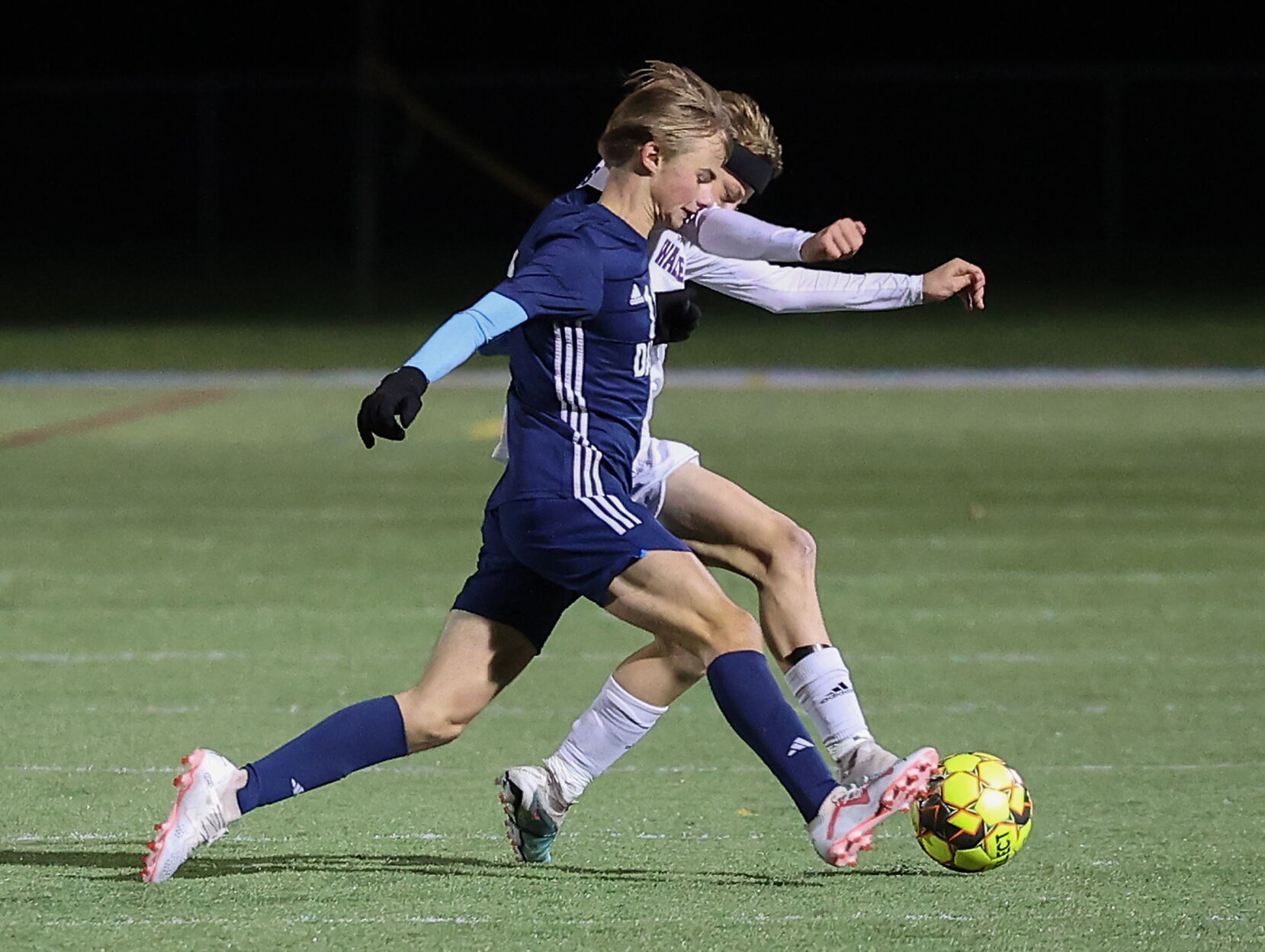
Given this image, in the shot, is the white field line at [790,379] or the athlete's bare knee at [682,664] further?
the white field line at [790,379]

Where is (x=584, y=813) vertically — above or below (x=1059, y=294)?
above

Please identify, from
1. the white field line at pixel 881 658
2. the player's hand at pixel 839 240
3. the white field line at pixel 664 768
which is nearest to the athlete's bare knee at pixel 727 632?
the player's hand at pixel 839 240

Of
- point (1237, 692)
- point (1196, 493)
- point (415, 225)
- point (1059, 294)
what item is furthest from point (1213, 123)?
point (1237, 692)

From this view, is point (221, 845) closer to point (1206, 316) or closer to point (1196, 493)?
point (1196, 493)

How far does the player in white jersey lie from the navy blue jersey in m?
0.26

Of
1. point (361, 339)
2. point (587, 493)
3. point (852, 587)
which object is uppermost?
point (587, 493)

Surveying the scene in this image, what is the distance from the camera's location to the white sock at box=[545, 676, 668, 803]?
218 inches

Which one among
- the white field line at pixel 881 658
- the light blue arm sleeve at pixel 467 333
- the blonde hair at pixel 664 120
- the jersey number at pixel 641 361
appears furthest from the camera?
the white field line at pixel 881 658

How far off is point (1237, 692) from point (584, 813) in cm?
267

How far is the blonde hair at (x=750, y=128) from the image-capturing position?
5539 mm

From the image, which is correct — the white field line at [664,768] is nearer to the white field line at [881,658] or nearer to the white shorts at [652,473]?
the white shorts at [652,473]

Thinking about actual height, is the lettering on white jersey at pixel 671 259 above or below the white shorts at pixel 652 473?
above

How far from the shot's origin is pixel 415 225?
100ft

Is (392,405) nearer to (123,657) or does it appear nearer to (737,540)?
(737,540)
